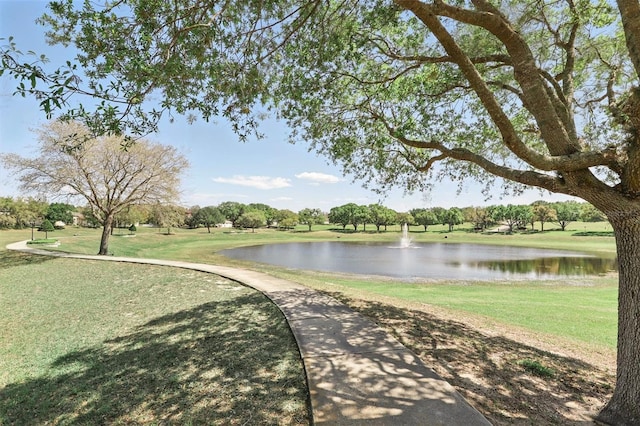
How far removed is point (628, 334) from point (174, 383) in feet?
19.7

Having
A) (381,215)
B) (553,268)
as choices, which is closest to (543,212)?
(381,215)

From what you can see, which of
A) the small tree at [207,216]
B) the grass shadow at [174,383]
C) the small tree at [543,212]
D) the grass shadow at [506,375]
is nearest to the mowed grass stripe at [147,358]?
the grass shadow at [174,383]

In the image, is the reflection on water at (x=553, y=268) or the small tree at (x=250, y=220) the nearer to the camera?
the reflection on water at (x=553, y=268)

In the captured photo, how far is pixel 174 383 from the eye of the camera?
429cm

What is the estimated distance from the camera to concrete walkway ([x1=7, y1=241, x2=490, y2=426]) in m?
3.31

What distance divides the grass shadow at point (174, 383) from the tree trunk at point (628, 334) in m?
3.70

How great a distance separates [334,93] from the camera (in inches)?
301

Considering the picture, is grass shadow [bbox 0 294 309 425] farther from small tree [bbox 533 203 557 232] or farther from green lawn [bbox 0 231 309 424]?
small tree [bbox 533 203 557 232]

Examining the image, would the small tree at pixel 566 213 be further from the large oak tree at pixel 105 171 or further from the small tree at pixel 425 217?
the large oak tree at pixel 105 171

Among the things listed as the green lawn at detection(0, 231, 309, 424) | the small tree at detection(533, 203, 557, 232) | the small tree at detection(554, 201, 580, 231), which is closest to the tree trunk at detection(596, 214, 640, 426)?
the green lawn at detection(0, 231, 309, 424)

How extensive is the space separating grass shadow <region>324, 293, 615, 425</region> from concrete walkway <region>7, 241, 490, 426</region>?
0.32 m

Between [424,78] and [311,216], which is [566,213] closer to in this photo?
[311,216]

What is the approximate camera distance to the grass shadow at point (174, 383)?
3623 millimetres

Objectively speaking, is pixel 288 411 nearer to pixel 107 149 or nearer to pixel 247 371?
pixel 247 371
